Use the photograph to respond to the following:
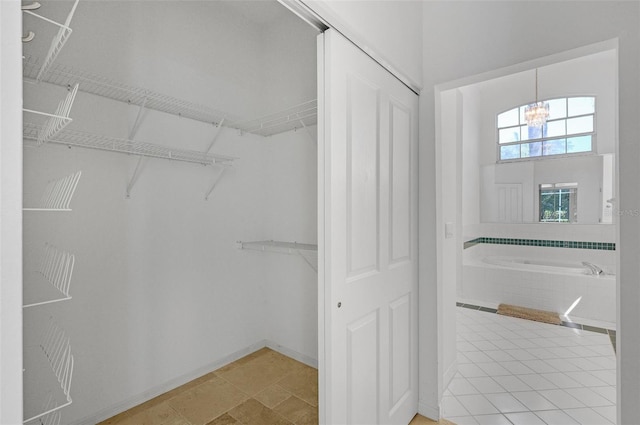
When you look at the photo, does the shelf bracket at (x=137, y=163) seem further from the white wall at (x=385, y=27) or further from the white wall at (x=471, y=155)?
the white wall at (x=471, y=155)

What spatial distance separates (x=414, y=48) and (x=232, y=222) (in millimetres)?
1766

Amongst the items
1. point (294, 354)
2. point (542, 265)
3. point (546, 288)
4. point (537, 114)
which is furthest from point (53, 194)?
point (542, 265)

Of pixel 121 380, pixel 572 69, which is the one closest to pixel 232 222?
pixel 121 380

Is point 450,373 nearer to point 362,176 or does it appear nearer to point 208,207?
point 362,176

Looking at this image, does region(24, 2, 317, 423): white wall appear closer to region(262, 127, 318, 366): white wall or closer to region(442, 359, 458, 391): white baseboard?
region(262, 127, 318, 366): white wall

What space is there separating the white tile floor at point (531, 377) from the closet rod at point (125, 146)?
2290mm

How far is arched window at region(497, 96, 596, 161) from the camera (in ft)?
14.6

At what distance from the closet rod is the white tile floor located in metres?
2.29

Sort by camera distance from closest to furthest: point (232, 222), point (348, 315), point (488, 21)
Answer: point (348, 315)
point (488, 21)
point (232, 222)

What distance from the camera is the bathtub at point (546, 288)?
3336mm

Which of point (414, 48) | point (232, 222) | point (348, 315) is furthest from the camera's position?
point (232, 222)

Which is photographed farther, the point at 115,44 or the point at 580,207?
the point at 580,207

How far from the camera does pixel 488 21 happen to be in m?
1.69

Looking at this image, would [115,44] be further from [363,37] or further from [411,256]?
[411,256]
